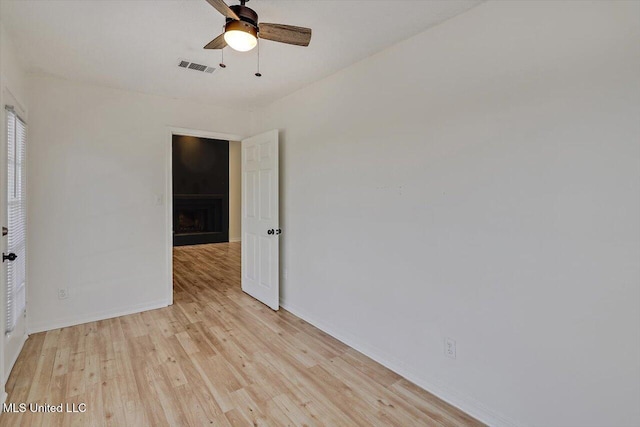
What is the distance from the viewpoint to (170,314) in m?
3.58

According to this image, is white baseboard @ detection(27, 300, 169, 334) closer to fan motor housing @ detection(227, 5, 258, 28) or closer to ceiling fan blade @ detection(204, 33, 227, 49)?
ceiling fan blade @ detection(204, 33, 227, 49)

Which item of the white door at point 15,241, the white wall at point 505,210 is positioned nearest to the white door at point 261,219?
the white wall at point 505,210

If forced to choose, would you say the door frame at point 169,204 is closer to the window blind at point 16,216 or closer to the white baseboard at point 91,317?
the white baseboard at point 91,317

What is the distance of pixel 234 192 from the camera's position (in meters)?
8.63

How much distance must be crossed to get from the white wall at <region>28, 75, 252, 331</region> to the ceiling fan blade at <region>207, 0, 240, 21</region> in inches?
99.5

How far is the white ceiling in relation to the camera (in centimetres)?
198

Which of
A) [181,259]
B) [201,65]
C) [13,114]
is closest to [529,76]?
[201,65]

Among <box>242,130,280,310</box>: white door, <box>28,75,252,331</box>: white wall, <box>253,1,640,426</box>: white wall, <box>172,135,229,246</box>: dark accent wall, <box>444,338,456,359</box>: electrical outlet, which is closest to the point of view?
<box>253,1,640,426</box>: white wall

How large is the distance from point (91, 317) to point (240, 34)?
3.35m

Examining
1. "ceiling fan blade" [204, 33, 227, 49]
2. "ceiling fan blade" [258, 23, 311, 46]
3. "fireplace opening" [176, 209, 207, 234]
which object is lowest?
"fireplace opening" [176, 209, 207, 234]

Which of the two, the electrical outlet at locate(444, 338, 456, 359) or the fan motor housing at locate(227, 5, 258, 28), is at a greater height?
the fan motor housing at locate(227, 5, 258, 28)

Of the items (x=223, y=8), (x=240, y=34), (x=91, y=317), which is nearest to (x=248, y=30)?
(x=240, y=34)

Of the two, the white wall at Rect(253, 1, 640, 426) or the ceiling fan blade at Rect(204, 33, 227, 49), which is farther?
the ceiling fan blade at Rect(204, 33, 227, 49)

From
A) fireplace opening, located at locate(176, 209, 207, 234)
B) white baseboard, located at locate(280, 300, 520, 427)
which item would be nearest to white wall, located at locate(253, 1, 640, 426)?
white baseboard, located at locate(280, 300, 520, 427)
